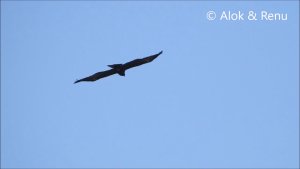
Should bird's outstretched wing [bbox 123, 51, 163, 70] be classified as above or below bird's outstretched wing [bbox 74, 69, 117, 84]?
above

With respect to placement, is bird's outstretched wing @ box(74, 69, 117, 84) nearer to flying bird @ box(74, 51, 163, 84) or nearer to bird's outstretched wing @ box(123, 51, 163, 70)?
flying bird @ box(74, 51, 163, 84)

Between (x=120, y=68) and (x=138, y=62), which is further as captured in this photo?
(x=138, y=62)

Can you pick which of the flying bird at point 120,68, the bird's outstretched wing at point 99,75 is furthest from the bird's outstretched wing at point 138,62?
the bird's outstretched wing at point 99,75

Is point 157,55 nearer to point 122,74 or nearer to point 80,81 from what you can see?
point 122,74

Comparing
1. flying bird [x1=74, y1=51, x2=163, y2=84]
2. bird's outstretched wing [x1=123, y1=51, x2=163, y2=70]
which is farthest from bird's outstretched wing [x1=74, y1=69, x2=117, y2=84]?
bird's outstretched wing [x1=123, y1=51, x2=163, y2=70]

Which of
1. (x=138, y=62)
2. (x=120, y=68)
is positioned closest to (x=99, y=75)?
(x=120, y=68)

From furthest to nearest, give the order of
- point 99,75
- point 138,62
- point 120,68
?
1. point 99,75
2. point 138,62
3. point 120,68

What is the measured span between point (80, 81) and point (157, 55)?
479 cm

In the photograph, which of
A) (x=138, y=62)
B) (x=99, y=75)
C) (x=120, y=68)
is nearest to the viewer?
(x=120, y=68)

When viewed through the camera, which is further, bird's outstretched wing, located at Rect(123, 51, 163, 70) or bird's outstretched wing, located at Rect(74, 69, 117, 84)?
Result: bird's outstretched wing, located at Rect(74, 69, 117, 84)

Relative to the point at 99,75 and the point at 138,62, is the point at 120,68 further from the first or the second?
the point at 99,75

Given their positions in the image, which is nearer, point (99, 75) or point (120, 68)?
point (120, 68)

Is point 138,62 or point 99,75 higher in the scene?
point 138,62

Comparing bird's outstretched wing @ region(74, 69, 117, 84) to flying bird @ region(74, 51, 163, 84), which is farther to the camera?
bird's outstretched wing @ region(74, 69, 117, 84)
